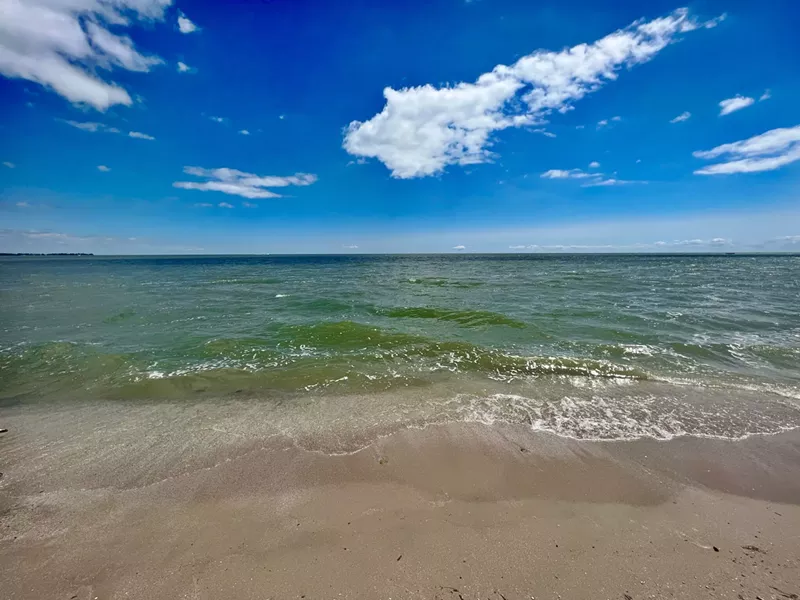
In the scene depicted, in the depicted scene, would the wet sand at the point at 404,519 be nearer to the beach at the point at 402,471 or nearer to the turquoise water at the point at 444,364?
the beach at the point at 402,471

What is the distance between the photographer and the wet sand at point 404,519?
3.33 m

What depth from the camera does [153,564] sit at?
3523 millimetres

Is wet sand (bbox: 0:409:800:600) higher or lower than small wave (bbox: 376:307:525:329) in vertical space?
higher

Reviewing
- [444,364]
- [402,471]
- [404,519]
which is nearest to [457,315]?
[444,364]

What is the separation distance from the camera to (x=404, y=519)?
413 centimetres

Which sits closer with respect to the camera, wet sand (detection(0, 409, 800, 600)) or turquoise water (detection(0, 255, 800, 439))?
wet sand (detection(0, 409, 800, 600))

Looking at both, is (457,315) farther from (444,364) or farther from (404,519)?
(404,519)

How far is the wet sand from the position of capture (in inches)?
131

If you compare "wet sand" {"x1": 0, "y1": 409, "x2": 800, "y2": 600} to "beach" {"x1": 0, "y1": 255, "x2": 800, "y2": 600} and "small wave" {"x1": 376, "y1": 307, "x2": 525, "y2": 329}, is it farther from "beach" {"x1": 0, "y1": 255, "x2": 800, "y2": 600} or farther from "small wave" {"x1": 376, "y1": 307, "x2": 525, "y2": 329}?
"small wave" {"x1": 376, "y1": 307, "x2": 525, "y2": 329}

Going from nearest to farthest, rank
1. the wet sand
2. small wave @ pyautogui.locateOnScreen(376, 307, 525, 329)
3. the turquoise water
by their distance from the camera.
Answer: the wet sand, the turquoise water, small wave @ pyautogui.locateOnScreen(376, 307, 525, 329)

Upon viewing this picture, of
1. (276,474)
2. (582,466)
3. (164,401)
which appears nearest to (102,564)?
(276,474)

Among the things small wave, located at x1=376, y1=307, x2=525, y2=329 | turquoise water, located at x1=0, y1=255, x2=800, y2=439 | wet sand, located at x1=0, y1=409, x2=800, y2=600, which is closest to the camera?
wet sand, located at x1=0, y1=409, x2=800, y2=600

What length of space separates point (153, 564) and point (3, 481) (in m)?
3.42

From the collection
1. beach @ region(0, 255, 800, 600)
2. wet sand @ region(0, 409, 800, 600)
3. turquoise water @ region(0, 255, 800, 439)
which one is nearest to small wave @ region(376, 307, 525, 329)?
turquoise water @ region(0, 255, 800, 439)
